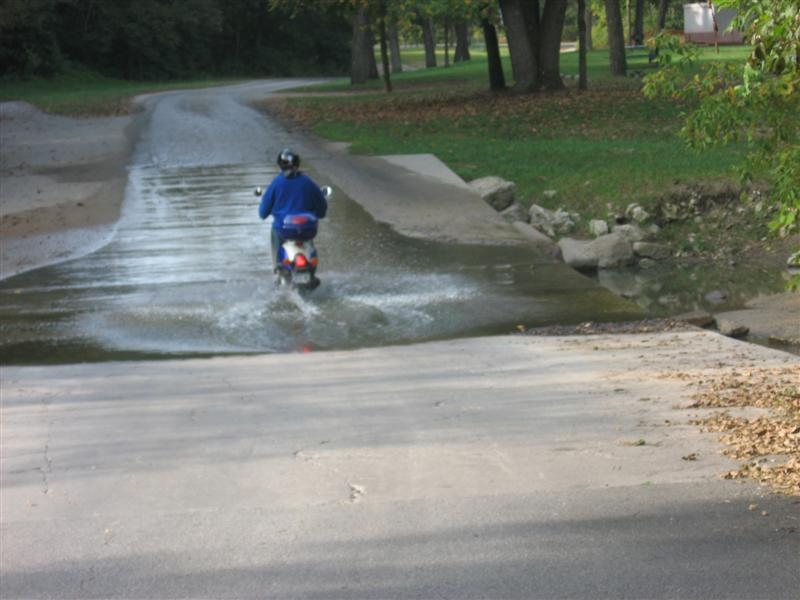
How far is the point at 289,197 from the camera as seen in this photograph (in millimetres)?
13469

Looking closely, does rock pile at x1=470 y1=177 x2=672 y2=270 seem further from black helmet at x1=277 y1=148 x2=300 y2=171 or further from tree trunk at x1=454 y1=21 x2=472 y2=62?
tree trunk at x1=454 y1=21 x2=472 y2=62

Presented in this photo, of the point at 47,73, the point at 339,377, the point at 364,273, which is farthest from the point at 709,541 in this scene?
the point at 47,73

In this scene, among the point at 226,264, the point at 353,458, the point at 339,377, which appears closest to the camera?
the point at 353,458

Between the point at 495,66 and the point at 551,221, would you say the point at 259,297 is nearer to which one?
the point at 551,221

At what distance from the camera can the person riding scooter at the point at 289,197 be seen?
13.4 metres

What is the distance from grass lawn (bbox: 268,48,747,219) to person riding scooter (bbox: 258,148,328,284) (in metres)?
5.57

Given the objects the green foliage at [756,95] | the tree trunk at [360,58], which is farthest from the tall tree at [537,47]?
the green foliage at [756,95]

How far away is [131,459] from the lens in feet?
24.6

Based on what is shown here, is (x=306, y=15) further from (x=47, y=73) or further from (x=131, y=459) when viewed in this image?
(x=131, y=459)

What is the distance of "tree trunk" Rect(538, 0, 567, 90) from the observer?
34156 millimetres

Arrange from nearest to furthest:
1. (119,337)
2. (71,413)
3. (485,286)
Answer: (71,413) → (119,337) → (485,286)

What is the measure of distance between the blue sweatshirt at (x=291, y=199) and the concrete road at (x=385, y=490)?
3.41 m

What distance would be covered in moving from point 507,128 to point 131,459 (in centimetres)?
2210

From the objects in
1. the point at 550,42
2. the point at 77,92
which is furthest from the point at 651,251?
the point at 77,92
